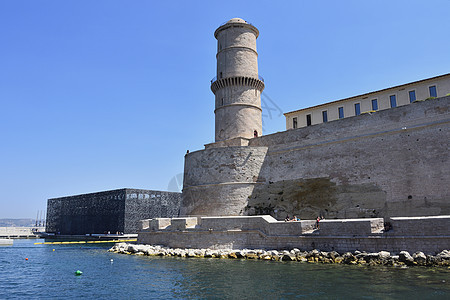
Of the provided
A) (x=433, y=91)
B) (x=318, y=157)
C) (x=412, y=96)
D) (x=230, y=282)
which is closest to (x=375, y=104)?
(x=412, y=96)

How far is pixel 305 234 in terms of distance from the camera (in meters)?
14.1

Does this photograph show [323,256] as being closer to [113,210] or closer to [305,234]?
[305,234]

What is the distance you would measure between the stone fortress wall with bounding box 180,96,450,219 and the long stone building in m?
0.04

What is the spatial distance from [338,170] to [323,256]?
6172mm

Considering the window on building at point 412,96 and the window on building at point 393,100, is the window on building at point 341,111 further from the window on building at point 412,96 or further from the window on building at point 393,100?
the window on building at point 412,96

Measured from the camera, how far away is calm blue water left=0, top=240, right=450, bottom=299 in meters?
8.62

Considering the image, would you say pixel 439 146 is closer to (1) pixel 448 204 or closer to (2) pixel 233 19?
(1) pixel 448 204

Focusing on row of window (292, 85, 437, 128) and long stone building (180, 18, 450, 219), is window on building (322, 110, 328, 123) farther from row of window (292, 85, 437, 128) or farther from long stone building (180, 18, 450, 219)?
long stone building (180, 18, 450, 219)

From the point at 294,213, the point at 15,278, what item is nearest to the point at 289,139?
the point at 294,213

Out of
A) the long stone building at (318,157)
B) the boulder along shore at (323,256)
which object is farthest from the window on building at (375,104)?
the boulder along shore at (323,256)

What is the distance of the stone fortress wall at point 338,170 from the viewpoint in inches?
601

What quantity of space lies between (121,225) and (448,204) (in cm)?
3211

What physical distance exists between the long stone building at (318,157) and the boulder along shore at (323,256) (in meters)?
4.07

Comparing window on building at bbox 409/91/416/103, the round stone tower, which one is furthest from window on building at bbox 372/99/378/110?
the round stone tower
